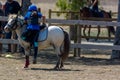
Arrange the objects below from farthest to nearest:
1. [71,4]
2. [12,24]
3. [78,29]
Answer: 1. [71,4]
2. [78,29]
3. [12,24]

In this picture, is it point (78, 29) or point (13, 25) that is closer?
point (13, 25)

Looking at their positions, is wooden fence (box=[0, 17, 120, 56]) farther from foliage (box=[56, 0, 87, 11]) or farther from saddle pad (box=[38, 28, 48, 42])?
foliage (box=[56, 0, 87, 11])

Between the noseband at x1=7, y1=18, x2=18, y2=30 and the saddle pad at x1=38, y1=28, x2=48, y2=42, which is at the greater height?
the noseband at x1=7, y1=18, x2=18, y2=30

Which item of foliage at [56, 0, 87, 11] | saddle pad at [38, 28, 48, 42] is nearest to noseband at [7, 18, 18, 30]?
saddle pad at [38, 28, 48, 42]

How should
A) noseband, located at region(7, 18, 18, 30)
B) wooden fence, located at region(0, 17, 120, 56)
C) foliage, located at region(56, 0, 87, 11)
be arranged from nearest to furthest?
noseband, located at region(7, 18, 18, 30) → wooden fence, located at region(0, 17, 120, 56) → foliage, located at region(56, 0, 87, 11)

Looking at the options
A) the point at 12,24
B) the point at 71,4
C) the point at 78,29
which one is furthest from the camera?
the point at 71,4

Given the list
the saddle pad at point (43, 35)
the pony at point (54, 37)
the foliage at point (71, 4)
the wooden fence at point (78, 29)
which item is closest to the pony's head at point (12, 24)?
the pony at point (54, 37)

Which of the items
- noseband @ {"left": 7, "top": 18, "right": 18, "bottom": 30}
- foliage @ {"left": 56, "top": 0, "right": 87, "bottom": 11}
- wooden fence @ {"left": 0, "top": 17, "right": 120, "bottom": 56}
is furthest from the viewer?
foliage @ {"left": 56, "top": 0, "right": 87, "bottom": 11}

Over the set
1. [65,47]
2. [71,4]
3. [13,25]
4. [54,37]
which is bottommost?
[71,4]

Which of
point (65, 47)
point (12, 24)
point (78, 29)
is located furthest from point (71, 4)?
point (12, 24)

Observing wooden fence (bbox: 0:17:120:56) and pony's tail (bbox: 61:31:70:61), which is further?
wooden fence (bbox: 0:17:120:56)

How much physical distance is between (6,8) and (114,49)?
4.66 metres

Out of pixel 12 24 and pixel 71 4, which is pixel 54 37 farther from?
pixel 71 4

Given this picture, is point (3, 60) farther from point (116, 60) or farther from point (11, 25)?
point (116, 60)
